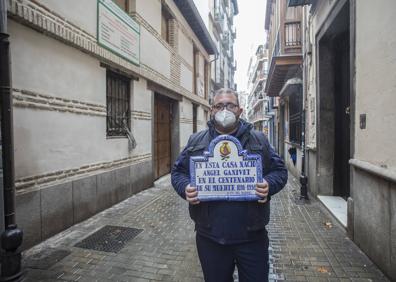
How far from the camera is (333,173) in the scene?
675 cm

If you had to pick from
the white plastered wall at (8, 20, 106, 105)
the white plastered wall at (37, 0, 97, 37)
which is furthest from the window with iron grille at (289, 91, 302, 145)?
the white plastered wall at (37, 0, 97, 37)

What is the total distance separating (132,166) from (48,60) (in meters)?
3.65

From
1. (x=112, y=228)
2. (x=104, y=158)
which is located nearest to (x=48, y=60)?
(x=104, y=158)

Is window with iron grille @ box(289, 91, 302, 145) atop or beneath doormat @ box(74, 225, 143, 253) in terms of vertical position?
atop

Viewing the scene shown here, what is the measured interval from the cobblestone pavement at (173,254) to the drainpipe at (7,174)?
0.37 metres

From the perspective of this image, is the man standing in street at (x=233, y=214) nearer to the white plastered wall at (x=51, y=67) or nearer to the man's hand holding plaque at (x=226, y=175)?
the man's hand holding plaque at (x=226, y=175)

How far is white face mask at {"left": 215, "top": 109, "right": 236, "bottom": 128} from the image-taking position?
83.0 inches

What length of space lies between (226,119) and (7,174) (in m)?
2.51

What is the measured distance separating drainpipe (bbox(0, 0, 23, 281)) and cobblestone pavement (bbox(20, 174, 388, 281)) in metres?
0.37

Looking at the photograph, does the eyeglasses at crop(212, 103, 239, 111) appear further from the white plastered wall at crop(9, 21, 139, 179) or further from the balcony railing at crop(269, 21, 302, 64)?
the balcony railing at crop(269, 21, 302, 64)

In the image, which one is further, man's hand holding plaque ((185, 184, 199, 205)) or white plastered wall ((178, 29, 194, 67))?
white plastered wall ((178, 29, 194, 67))

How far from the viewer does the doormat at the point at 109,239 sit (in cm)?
409

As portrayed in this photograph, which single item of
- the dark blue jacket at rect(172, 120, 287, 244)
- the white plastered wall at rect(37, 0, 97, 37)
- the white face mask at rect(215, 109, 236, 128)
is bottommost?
the dark blue jacket at rect(172, 120, 287, 244)

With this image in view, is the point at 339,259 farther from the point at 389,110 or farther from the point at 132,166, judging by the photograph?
the point at 132,166
